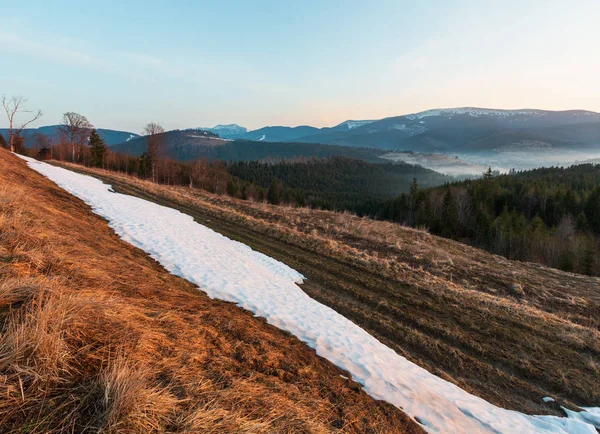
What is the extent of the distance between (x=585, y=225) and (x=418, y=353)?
3146 inches

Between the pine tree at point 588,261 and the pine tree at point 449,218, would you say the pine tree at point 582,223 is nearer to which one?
the pine tree at point 449,218

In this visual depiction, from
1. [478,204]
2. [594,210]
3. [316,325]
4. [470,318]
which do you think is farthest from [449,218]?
[316,325]

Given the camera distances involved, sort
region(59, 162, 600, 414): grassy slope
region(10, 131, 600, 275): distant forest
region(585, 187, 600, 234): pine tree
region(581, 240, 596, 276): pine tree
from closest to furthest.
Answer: region(59, 162, 600, 414): grassy slope → region(581, 240, 596, 276): pine tree → region(10, 131, 600, 275): distant forest → region(585, 187, 600, 234): pine tree

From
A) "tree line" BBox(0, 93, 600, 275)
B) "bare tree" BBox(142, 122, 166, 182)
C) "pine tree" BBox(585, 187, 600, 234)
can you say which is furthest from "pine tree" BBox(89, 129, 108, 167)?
"pine tree" BBox(585, 187, 600, 234)

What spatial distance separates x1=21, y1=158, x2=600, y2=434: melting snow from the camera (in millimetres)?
4418

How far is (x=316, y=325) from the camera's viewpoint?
646 centimetres

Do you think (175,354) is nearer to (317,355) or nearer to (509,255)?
(317,355)

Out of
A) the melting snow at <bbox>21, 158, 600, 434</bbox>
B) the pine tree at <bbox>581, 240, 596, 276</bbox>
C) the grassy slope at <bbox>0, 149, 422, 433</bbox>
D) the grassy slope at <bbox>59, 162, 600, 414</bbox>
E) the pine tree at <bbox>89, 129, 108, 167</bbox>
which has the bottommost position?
the pine tree at <bbox>581, 240, 596, 276</bbox>

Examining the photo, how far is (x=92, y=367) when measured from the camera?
2.53 metres

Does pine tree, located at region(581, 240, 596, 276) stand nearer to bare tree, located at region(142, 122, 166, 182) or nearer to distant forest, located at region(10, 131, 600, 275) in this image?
distant forest, located at region(10, 131, 600, 275)

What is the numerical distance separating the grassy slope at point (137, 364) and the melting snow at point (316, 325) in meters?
0.53

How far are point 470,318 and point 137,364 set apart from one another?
28.6ft

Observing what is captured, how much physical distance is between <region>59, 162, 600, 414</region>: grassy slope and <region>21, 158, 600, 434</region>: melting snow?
482 millimetres

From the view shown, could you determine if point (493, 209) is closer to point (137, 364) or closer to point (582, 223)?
point (582, 223)
